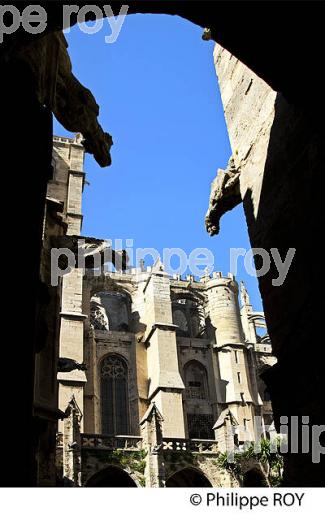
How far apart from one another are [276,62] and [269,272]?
6.78 ft

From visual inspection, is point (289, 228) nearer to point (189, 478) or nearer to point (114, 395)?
point (189, 478)

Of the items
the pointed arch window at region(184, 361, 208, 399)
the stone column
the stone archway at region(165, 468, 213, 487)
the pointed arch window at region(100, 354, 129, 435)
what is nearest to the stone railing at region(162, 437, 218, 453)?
the stone archway at region(165, 468, 213, 487)

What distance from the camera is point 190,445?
24297mm

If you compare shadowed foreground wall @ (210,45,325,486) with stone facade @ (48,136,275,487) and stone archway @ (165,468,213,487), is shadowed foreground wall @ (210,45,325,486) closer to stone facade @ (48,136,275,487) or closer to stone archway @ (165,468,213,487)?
stone facade @ (48,136,275,487)

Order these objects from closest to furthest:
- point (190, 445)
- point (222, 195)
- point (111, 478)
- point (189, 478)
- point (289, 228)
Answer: point (289, 228), point (222, 195), point (111, 478), point (189, 478), point (190, 445)

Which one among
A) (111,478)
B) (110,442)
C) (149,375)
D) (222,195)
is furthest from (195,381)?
(222,195)

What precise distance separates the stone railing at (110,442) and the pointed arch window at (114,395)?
17.0ft

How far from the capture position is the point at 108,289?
34.1 metres

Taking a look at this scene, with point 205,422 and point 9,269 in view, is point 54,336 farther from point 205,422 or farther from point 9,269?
point 205,422

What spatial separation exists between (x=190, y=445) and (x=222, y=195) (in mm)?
19492

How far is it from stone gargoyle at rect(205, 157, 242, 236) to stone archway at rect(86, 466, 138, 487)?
17.1 meters

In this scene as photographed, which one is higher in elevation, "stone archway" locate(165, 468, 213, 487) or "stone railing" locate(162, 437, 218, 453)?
"stone railing" locate(162, 437, 218, 453)

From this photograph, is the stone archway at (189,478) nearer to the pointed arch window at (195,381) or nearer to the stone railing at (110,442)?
the stone railing at (110,442)

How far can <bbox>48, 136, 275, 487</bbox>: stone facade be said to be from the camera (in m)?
22.4
